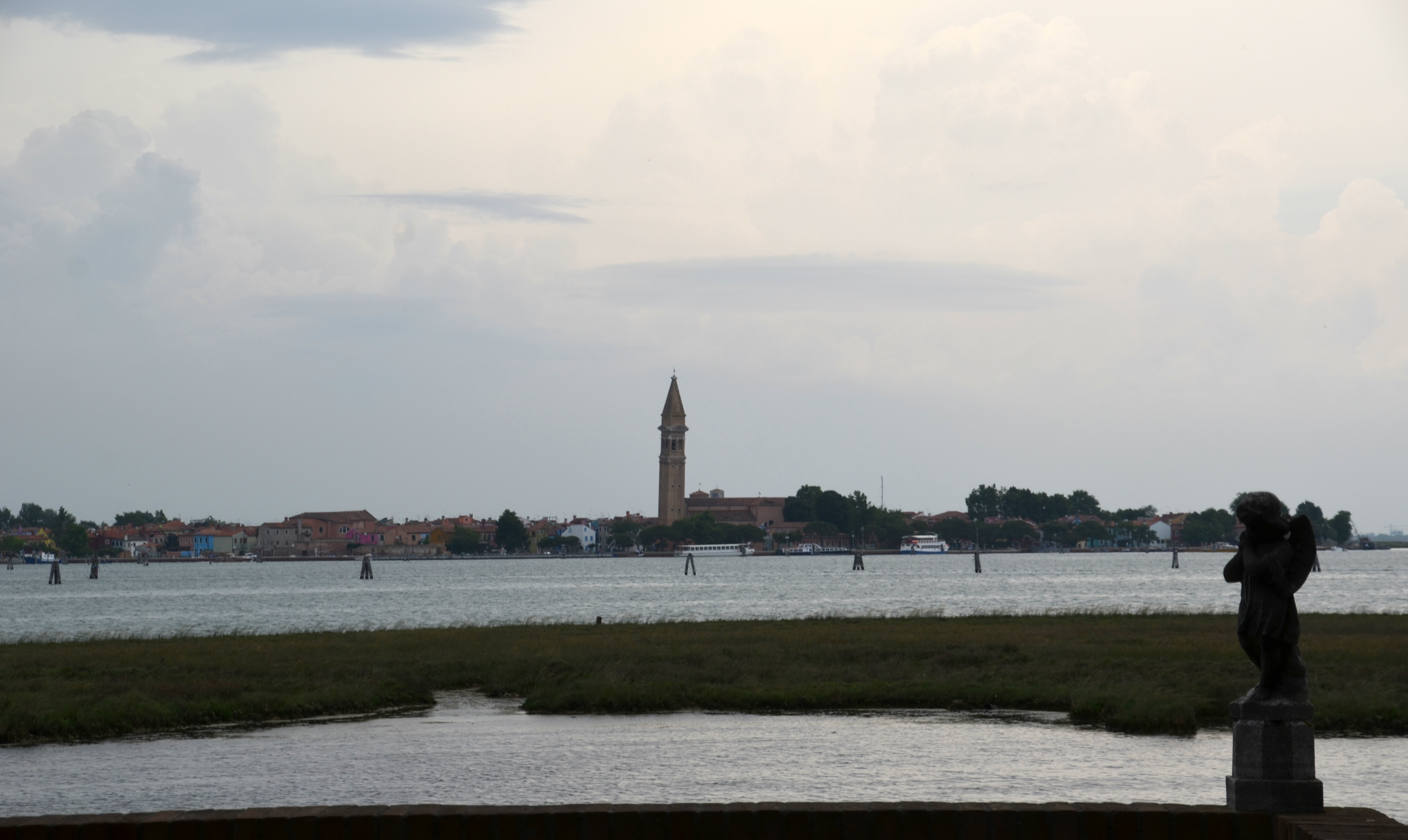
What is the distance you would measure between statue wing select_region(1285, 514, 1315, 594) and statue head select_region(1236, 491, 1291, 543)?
8 cm

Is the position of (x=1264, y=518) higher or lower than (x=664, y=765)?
higher

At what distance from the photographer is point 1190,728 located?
23.1 metres

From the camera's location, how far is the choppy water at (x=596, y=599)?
72.9 meters

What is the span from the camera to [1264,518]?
444 inches

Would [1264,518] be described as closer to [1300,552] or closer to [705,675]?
[1300,552]

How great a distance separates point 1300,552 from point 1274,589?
41cm

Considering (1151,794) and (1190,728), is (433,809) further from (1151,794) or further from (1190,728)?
(1190,728)

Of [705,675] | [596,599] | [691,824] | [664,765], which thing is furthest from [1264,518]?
[596,599]

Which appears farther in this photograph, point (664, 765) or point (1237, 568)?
point (664, 765)

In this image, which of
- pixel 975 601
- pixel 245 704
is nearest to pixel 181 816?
pixel 245 704

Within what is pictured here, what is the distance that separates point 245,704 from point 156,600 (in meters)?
96.9

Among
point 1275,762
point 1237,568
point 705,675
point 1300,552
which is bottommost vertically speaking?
point 705,675

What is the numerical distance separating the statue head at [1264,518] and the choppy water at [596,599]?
47.9m

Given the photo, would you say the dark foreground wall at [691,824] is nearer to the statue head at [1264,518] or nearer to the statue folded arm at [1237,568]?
the statue folded arm at [1237,568]
